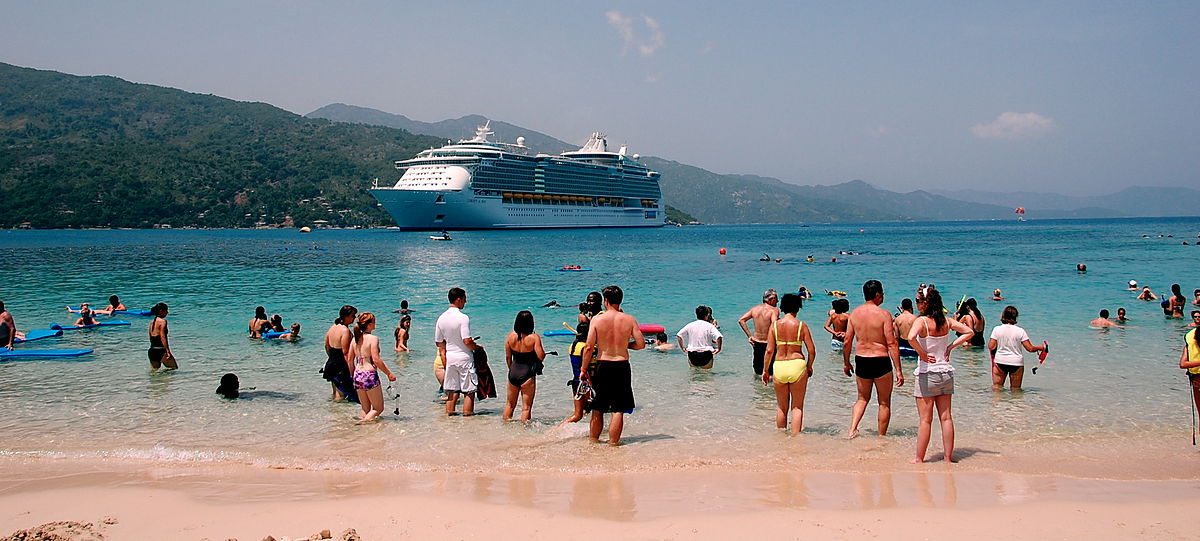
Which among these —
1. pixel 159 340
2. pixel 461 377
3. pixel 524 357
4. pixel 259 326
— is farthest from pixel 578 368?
pixel 259 326

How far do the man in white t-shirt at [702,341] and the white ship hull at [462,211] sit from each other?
8071 cm

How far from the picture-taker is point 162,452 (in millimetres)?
7059

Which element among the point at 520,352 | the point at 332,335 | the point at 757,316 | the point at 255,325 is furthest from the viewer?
the point at 255,325

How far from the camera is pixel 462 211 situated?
90.9 metres

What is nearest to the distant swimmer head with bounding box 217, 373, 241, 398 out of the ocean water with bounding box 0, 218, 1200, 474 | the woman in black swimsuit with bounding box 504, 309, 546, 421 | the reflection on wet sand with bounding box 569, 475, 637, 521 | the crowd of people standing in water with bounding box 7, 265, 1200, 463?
the crowd of people standing in water with bounding box 7, 265, 1200, 463

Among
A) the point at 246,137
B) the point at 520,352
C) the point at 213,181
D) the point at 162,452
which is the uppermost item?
the point at 246,137

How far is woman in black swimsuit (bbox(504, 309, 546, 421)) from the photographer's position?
292 inches

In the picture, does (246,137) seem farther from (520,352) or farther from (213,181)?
(520,352)

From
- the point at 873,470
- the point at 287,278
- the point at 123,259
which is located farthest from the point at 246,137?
the point at 873,470

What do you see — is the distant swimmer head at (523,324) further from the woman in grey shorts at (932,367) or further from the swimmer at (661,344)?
the swimmer at (661,344)

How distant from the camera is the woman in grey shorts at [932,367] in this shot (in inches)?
236

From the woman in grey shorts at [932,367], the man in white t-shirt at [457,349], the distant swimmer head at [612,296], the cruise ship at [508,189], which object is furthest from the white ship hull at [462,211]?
the woman in grey shorts at [932,367]

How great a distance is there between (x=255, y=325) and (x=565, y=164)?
9169 centimetres

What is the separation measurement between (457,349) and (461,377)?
353mm
